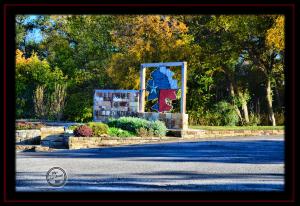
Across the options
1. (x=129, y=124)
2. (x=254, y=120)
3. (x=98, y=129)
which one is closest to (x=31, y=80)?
(x=129, y=124)

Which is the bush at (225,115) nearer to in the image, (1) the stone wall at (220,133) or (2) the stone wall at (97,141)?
(1) the stone wall at (220,133)

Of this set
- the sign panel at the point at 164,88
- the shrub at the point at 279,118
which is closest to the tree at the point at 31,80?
the sign panel at the point at 164,88

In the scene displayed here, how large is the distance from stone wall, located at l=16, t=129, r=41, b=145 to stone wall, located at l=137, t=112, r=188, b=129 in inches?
180

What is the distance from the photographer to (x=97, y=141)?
14.2 m

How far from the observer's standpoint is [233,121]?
2128 cm

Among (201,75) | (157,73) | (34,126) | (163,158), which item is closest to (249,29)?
(201,75)

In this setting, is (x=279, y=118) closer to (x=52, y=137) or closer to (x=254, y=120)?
(x=254, y=120)

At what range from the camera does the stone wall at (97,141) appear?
13781 mm

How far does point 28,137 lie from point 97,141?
264 centimetres

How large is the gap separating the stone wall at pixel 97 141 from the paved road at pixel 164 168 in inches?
32.8

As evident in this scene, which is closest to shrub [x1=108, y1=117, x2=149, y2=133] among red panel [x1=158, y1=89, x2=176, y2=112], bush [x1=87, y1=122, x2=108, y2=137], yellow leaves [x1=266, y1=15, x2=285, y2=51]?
bush [x1=87, y1=122, x2=108, y2=137]

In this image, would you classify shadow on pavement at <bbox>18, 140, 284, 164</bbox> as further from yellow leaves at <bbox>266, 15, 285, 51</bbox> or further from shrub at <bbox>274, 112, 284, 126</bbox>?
shrub at <bbox>274, 112, 284, 126</bbox>
